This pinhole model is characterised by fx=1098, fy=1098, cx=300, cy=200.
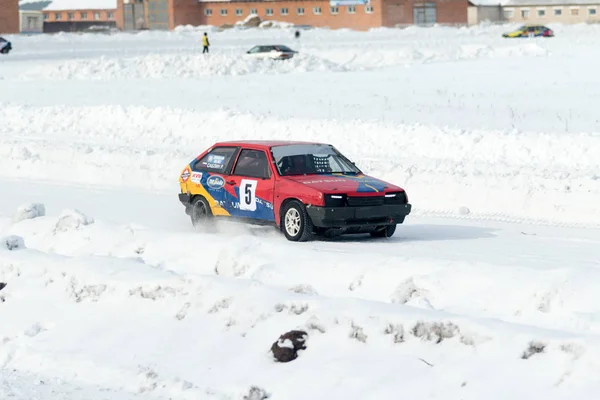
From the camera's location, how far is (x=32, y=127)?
99.8 ft

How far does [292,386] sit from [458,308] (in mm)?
1869

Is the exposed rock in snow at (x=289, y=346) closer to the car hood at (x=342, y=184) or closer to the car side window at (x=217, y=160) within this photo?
the car hood at (x=342, y=184)

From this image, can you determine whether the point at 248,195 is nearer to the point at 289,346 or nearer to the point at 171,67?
the point at 289,346

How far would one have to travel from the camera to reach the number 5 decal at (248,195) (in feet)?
47.7

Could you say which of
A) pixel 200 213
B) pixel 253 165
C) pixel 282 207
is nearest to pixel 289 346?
pixel 282 207

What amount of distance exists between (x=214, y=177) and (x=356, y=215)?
2415mm

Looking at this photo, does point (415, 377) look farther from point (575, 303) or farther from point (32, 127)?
point (32, 127)

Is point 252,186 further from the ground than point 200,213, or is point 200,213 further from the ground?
point 252,186

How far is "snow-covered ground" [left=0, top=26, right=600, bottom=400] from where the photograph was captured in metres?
8.26

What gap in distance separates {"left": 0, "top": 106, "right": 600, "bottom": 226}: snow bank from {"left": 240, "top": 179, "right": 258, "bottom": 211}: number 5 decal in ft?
14.0

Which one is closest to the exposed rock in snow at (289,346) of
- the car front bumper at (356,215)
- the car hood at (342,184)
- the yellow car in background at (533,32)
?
the car front bumper at (356,215)

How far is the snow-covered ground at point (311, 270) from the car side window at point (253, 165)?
0.83 metres

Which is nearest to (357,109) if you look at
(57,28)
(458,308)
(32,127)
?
(32,127)

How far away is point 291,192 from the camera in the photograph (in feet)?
45.7
